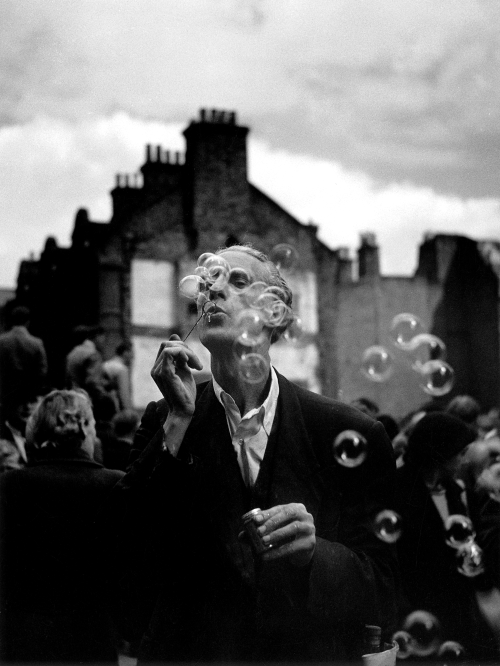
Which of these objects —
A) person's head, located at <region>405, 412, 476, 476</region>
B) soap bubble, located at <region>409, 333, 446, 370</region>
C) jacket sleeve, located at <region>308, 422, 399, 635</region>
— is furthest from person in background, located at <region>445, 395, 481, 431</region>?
jacket sleeve, located at <region>308, 422, 399, 635</region>

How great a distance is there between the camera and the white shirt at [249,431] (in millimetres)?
2729

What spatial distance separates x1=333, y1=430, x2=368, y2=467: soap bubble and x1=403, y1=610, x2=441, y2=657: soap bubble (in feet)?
4.28

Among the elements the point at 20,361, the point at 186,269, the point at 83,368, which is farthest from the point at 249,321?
the point at 186,269

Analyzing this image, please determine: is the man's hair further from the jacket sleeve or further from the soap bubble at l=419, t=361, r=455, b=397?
the soap bubble at l=419, t=361, r=455, b=397

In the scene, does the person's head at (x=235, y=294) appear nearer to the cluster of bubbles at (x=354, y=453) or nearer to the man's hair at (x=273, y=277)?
the man's hair at (x=273, y=277)

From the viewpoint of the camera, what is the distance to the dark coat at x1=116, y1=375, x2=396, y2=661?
8.63 feet

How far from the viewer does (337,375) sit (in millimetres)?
20422

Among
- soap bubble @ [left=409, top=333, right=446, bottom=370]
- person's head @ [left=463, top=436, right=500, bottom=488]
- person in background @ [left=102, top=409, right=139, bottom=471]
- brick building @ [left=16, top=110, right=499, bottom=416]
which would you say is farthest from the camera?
brick building @ [left=16, top=110, right=499, bottom=416]

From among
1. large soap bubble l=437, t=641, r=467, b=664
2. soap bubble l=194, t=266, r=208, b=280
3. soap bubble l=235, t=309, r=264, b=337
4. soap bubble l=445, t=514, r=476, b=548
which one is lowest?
large soap bubble l=437, t=641, r=467, b=664

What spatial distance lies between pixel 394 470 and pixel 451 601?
1.34 m

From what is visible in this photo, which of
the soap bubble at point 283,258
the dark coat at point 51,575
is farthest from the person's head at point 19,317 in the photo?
the dark coat at point 51,575

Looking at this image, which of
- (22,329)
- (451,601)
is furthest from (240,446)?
(22,329)

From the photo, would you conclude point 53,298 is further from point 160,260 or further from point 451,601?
point 451,601

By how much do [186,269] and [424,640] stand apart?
50.6ft
